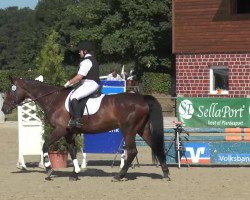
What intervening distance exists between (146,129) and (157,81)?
30.2 meters

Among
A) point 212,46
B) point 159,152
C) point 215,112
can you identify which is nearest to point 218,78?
point 212,46

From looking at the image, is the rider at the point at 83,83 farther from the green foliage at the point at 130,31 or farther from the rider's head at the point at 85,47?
the green foliage at the point at 130,31

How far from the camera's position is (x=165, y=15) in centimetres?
4878

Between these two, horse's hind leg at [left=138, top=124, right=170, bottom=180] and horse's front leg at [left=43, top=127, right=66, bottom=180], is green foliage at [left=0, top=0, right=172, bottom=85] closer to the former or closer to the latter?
horse's hind leg at [left=138, top=124, right=170, bottom=180]

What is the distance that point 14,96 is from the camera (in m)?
14.2

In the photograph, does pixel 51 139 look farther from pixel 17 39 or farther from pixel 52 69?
pixel 17 39

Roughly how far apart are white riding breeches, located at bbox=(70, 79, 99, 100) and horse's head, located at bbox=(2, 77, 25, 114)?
4.30 feet

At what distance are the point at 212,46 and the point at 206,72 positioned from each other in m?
1.32

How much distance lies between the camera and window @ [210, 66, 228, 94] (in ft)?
111

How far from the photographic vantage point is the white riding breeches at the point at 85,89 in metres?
13.4

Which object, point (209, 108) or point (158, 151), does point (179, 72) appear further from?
point (158, 151)

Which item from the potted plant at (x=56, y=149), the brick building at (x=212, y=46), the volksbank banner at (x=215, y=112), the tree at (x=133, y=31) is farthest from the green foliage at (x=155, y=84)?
the potted plant at (x=56, y=149)

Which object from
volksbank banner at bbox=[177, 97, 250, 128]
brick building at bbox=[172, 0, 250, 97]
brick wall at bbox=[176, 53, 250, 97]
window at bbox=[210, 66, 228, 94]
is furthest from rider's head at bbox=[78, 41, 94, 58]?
window at bbox=[210, 66, 228, 94]

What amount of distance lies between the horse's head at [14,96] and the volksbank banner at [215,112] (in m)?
6.39
